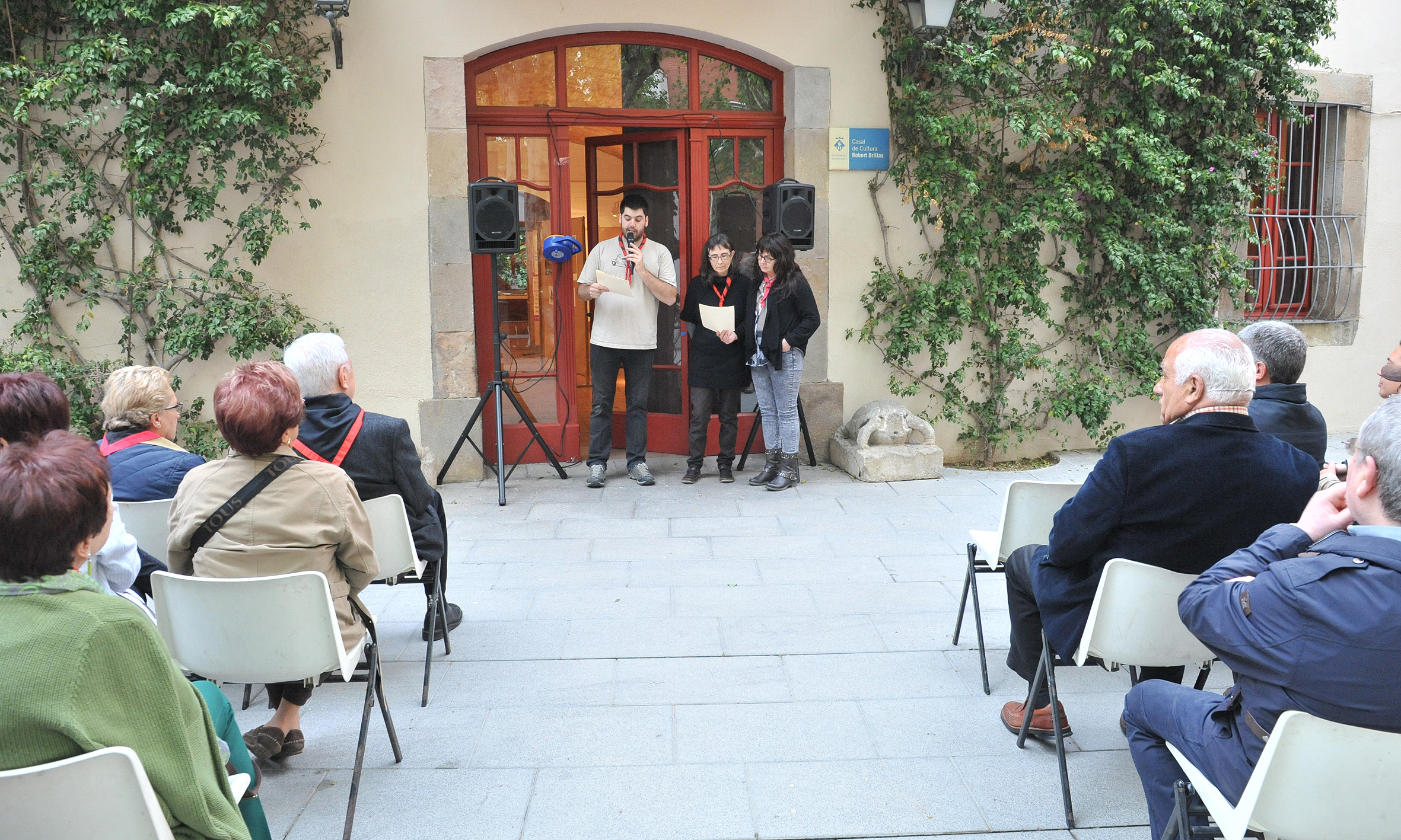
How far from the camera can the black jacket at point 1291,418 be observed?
10.7 ft

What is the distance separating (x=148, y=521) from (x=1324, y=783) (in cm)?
287

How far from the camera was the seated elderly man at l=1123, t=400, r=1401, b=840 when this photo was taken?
165 cm

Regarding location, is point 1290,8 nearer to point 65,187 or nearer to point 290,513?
point 290,513

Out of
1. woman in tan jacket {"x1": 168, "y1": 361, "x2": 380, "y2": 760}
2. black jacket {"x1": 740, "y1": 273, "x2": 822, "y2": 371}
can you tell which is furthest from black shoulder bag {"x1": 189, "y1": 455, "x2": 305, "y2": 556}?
black jacket {"x1": 740, "y1": 273, "x2": 822, "y2": 371}

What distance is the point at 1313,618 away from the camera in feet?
5.59

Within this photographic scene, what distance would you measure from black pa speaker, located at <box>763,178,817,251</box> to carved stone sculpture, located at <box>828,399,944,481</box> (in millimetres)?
1121

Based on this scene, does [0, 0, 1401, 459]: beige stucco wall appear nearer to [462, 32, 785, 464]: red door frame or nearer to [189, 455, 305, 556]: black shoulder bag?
[462, 32, 785, 464]: red door frame

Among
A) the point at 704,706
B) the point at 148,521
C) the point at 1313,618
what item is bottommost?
the point at 704,706

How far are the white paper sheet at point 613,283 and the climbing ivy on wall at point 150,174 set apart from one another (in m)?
1.69

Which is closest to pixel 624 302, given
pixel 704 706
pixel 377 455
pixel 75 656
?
pixel 377 455

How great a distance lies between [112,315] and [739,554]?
12.7ft

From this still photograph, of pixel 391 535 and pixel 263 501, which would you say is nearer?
pixel 263 501

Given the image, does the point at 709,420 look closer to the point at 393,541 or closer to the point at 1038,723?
the point at 393,541

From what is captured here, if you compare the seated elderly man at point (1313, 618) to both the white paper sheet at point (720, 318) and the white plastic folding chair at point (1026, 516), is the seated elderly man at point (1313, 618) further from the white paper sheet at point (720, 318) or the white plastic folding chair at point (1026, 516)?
the white paper sheet at point (720, 318)
